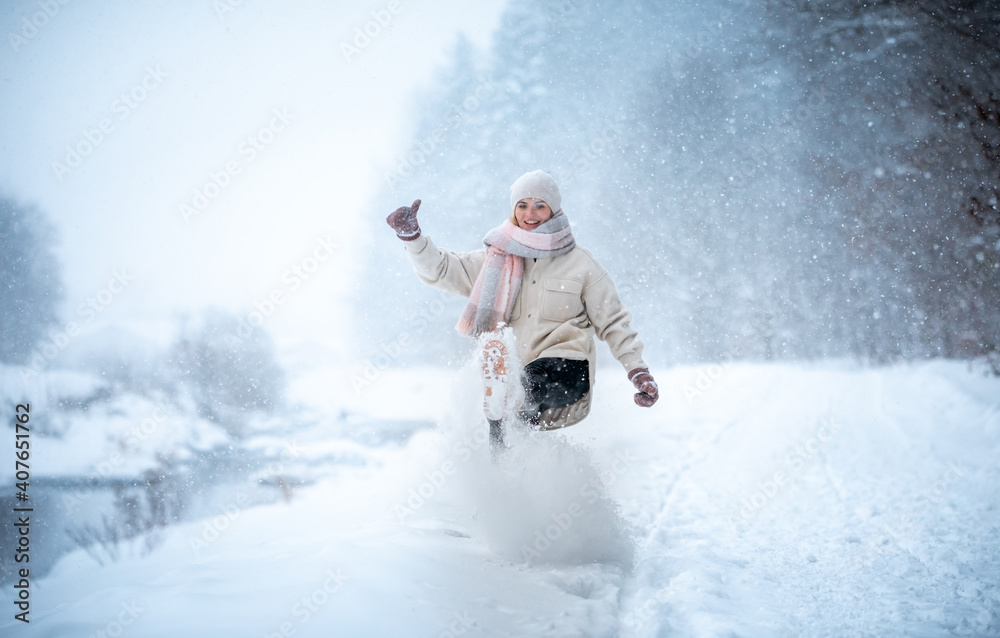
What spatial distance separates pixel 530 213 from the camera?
126 inches

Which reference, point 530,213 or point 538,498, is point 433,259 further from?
point 538,498

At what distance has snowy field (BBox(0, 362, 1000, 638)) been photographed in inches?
74.4

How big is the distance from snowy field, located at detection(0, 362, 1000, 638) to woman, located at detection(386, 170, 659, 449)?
0.33 m

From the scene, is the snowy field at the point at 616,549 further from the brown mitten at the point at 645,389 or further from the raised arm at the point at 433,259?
the raised arm at the point at 433,259

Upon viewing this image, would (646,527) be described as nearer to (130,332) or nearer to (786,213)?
(786,213)

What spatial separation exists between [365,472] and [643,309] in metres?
6.14

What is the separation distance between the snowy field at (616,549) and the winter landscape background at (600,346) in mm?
21

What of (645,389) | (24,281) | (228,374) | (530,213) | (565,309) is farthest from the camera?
(228,374)

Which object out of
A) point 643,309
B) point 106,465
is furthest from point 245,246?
point 643,309

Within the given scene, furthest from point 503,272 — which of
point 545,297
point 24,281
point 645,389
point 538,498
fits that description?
point 24,281

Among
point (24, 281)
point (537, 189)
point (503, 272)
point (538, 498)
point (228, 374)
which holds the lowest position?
point (538, 498)

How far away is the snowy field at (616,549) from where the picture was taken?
6.20 feet

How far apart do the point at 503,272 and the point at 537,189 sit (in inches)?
20.7

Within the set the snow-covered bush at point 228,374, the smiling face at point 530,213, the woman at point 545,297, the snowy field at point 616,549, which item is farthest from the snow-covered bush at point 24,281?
the smiling face at point 530,213
